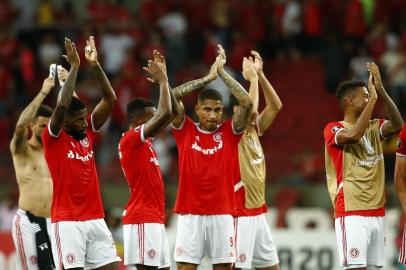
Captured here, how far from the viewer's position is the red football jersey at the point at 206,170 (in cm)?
1288

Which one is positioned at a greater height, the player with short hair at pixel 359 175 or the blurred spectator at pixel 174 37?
the blurred spectator at pixel 174 37

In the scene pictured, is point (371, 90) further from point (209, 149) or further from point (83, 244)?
point (83, 244)

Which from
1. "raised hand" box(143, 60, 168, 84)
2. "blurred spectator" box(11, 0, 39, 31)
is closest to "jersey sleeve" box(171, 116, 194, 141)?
"raised hand" box(143, 60, 168, 84)

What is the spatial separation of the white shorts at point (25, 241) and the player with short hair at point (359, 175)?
3.89 metres

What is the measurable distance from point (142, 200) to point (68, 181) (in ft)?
3.36

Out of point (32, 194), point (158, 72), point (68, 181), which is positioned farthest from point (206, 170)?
point (32, 194)

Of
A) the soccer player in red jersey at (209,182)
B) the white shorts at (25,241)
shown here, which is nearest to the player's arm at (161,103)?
the soccer player in red jersey at (209,182)

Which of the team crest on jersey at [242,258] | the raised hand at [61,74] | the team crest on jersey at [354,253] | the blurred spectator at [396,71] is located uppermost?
the blurred spectator at [396,71]

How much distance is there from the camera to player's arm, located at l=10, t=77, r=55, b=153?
1326cm

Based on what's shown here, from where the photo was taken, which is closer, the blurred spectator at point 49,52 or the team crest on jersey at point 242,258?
the team crest on jersey at point 242,258

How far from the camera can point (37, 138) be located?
14.0 m

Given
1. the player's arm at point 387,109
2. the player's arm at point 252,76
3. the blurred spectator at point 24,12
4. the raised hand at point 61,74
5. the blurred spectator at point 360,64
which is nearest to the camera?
the player's arm at point 387,109

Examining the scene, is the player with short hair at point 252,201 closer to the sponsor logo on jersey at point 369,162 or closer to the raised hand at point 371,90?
the sponsor logo on jersey at point 369,162

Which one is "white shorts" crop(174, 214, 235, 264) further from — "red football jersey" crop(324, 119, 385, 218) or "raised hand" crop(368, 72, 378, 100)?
"raised hand" crop(368, 72, 378, 100)
